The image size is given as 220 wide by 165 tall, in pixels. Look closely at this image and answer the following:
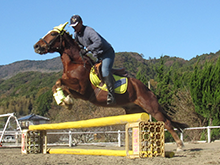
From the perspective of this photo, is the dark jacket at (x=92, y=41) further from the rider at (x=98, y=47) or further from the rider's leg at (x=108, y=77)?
the rider's leg at (x=108, y=77)

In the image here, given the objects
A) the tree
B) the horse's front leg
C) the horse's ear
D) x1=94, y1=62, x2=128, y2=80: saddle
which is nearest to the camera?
the horse's front leg

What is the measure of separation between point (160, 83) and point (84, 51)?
1843cm

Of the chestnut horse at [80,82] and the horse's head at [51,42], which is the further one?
the horse's head at [51,42]

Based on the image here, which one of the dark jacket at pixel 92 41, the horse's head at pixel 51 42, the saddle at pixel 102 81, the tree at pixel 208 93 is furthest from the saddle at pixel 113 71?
the tree at pixel 208 93

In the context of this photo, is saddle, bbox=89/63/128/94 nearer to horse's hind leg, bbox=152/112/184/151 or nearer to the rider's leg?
the rider's leg

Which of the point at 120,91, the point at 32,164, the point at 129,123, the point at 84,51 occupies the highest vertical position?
the point at 84,51

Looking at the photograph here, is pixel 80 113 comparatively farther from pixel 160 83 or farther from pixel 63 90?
pixel 63 90

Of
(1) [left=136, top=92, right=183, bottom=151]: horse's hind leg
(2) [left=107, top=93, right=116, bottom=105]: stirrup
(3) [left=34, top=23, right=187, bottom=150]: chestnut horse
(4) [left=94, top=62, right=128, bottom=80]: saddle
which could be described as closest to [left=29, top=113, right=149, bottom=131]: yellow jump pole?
(3) [left=34, top=23, right=187, bottom=150]: chestnut horse

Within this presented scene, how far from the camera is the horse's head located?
614 centimetres

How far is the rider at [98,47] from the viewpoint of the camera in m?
5.85

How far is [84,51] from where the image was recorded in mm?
6051

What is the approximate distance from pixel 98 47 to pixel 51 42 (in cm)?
110

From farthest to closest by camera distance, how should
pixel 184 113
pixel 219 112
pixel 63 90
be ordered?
pixel 184 113 < pixel 219 112 < pixel 63 90

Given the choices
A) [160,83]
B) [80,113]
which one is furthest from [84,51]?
[160,83]
